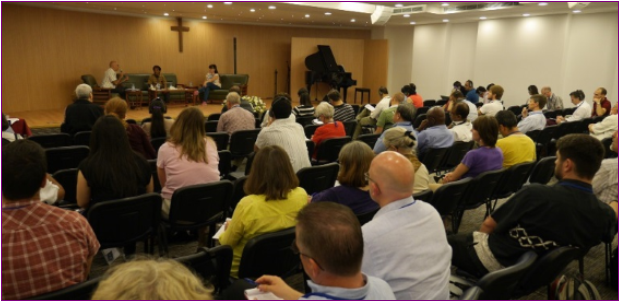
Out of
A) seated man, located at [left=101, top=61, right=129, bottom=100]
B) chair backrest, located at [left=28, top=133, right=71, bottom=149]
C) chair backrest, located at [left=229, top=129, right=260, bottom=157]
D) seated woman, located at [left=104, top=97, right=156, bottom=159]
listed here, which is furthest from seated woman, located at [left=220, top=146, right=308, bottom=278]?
seated man, located at [left=101, top=61, right=129, bottom=100]

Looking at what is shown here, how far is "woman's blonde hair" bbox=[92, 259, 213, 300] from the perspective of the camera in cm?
121

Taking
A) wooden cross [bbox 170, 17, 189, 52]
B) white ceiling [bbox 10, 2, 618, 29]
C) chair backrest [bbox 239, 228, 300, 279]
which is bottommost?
chair backrest [bbox 239, 228, 300, 279]

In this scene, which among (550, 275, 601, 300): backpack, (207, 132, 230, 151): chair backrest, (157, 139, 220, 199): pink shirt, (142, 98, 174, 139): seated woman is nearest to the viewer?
(550, 275, 601, 300): backpack

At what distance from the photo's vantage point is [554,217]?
2.54 metres

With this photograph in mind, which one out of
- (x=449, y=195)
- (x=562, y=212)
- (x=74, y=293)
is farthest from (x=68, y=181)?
(x=562, y=212)

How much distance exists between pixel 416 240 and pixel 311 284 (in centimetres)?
62

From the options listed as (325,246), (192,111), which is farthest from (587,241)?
(192,111)

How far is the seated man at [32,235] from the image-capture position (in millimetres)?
1982

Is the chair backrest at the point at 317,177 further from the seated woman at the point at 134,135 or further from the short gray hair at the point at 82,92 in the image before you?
the short gray hair at the point at 82,92

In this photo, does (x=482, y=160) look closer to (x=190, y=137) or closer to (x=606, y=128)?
(x=190, y=137)

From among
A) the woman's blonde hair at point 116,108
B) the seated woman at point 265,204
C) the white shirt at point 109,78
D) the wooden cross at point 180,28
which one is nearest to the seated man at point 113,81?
the white shirt at point 109,78

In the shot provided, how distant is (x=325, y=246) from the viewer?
166 centimetres

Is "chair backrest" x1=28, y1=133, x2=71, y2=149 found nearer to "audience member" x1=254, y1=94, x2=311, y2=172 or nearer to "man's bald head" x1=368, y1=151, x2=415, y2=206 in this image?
"audience member" x1=254, y1=94, x2=311, y2=172

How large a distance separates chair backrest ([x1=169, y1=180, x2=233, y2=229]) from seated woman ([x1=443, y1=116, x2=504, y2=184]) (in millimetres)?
2162
